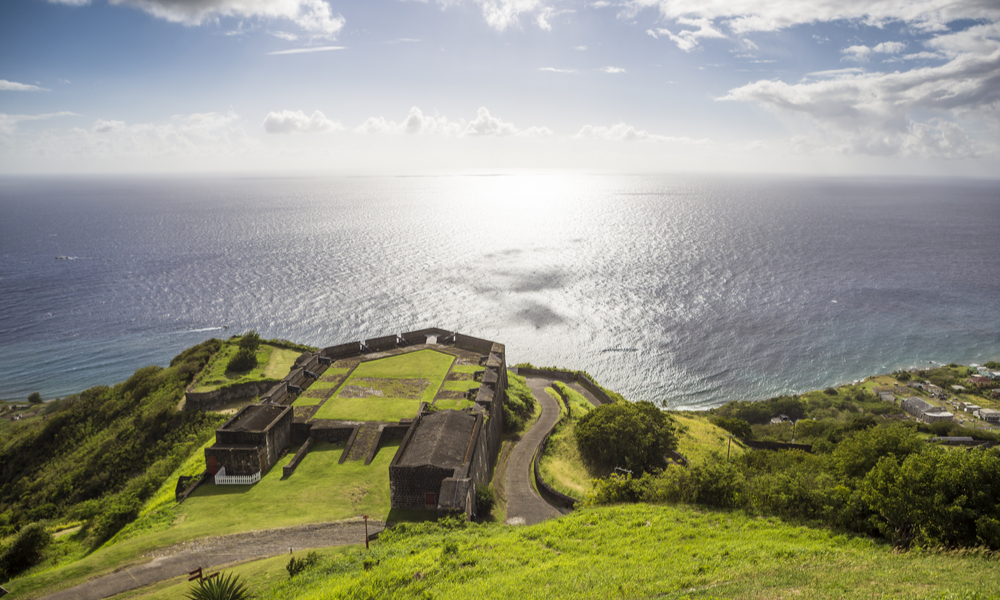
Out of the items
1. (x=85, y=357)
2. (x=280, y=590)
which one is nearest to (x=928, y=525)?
(x=280, y=590)

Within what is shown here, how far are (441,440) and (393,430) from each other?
562cm

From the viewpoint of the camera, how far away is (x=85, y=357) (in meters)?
70.2

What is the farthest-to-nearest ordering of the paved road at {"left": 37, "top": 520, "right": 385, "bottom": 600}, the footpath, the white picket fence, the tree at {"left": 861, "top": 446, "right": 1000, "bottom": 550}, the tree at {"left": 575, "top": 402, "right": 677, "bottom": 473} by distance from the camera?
the tree at {"left": 575, "top": 402, "right": 677, "bottom": 473} → the white picket fence → the footpath → the paved road at {"left": 37, "top": 520, "right": 385, "bottom": 600} → the tree at {"left": 861, "top": 446, "right": 1000, "bottom": 550}

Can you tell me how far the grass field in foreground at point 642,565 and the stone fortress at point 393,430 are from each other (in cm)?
324

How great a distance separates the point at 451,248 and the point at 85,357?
283 ft

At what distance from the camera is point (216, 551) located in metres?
22.9

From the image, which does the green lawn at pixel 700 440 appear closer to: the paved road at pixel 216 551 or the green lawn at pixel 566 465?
the green lawn at pixel 566 465

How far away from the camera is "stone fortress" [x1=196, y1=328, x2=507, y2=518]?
26.9 m

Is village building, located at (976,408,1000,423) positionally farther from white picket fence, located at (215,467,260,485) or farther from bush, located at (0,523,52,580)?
bush, located at (0,523,52,580)

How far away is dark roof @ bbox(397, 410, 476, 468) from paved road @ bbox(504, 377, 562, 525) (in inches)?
208

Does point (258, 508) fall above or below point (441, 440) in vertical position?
below

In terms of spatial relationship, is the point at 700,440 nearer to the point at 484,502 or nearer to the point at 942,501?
the point at 484,502

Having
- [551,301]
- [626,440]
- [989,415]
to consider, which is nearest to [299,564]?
[626,440]

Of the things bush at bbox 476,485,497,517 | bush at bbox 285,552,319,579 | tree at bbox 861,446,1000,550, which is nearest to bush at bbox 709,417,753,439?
tree at bbox 861,446,1000,550
